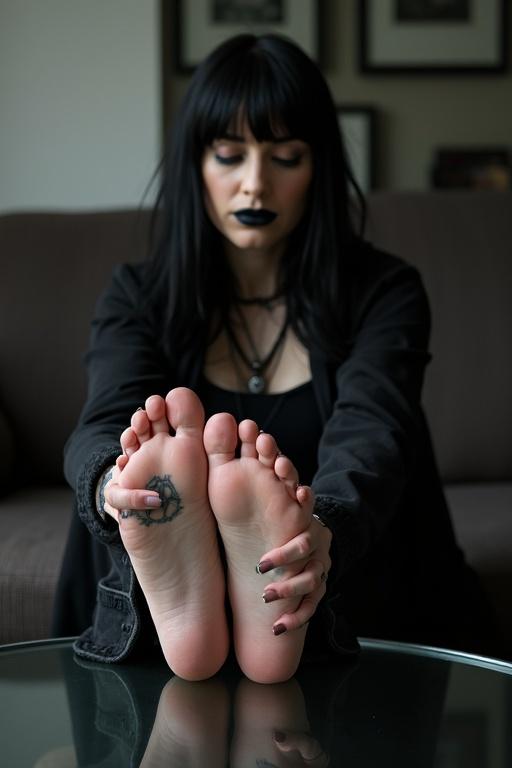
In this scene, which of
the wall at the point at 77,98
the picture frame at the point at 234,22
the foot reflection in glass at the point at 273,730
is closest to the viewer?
the foot reflection in glass at the point at 273,730

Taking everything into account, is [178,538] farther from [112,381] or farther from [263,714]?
[112,381]

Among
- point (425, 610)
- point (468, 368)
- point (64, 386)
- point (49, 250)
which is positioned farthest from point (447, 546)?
point (49, 250)

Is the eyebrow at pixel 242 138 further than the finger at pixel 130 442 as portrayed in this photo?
Yes

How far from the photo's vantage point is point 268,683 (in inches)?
29.4

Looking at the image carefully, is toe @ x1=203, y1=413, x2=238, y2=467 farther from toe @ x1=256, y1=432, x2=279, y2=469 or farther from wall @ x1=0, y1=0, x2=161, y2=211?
wall @ x1=0, y1=0, x2=161, y2=211

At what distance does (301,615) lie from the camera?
713 mm

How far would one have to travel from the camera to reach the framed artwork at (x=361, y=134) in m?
2.24

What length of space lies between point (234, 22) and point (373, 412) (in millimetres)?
1481

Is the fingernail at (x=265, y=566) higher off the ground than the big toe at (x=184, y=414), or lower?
lower

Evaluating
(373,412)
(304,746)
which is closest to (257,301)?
(373,412)

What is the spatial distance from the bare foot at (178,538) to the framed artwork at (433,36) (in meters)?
1.69

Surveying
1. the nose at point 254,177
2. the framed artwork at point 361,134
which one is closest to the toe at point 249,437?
the nose at point 254,177

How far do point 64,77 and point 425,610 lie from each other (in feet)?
4.51

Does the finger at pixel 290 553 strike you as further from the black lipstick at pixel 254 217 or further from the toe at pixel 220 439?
the black lipstick at pixel 254 217
